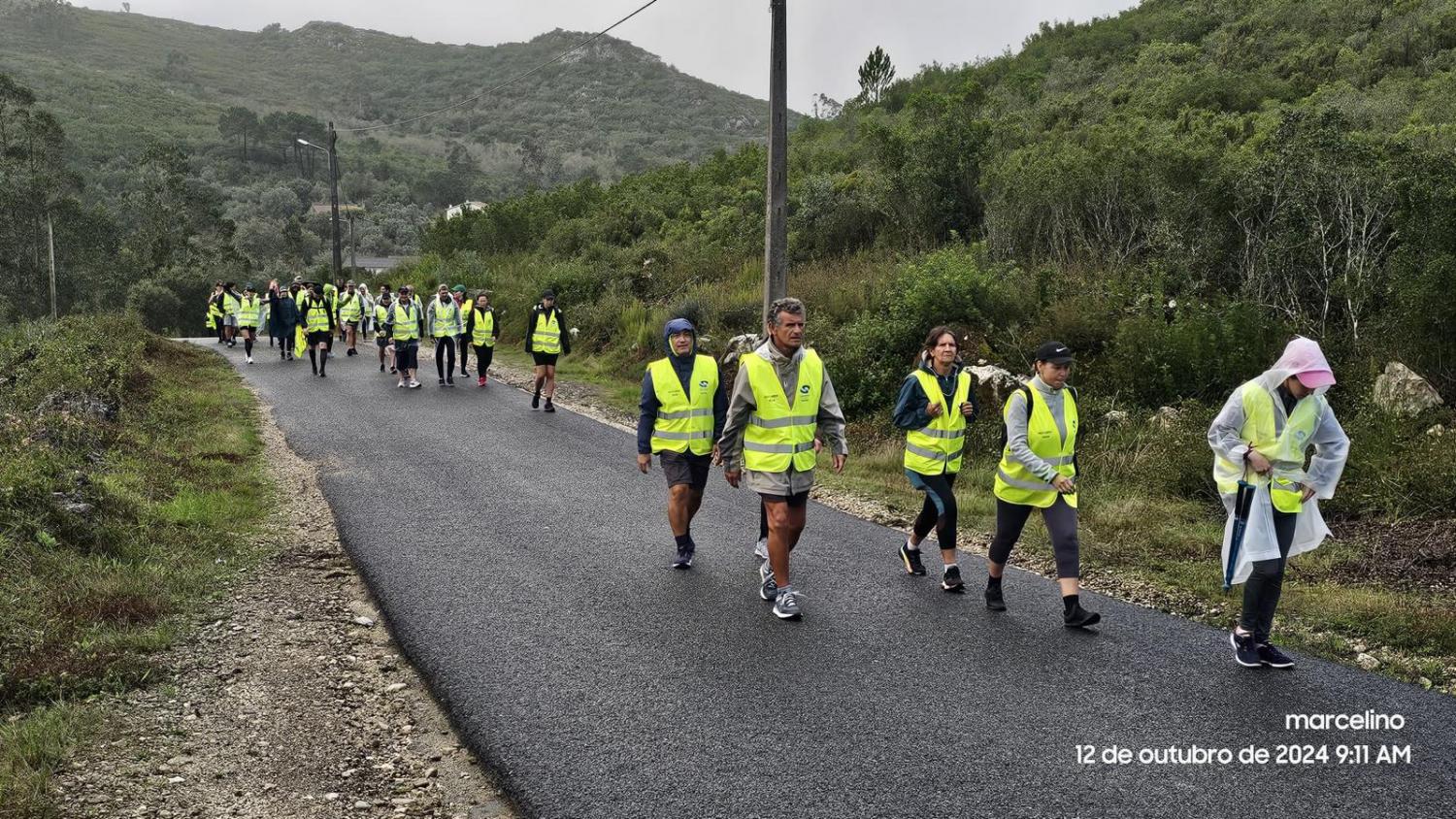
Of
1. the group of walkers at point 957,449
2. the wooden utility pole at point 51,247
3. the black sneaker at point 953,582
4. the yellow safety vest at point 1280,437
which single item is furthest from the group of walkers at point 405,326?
the wooden utility pole at point 51,247

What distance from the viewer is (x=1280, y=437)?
5297mm

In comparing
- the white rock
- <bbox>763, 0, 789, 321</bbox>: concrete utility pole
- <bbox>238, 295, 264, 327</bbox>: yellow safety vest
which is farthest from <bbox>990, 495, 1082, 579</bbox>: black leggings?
<bbox>238, 295, 264, 327</bbox>: yellow safety vest

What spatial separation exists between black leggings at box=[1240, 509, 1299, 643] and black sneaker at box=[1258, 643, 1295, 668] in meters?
0.04

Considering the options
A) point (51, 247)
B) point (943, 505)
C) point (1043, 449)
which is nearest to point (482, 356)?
point (943, 505)

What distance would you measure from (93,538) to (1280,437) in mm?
7772

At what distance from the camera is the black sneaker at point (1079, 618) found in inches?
232

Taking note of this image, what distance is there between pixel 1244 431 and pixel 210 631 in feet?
20.2

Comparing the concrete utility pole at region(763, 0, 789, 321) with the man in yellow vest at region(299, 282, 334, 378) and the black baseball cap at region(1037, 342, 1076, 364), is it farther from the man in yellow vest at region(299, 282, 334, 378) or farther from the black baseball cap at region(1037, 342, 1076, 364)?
the man in yellow vest at region(299, 282, 334, 378)

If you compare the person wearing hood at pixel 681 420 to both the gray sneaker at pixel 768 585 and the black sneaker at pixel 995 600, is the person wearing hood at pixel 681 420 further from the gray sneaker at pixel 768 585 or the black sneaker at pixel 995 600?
the black sneaker at pixel 995 600

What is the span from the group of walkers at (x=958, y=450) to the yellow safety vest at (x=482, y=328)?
1155 centimetres

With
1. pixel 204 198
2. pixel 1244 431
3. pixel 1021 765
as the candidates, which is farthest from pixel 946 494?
pixel 204 198

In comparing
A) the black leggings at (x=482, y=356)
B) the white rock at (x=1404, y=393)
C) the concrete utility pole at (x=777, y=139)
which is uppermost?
the concrete utility pole at (x=777, y=139)

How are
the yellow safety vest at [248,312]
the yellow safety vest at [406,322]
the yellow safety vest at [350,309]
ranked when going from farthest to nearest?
the yellow safety vest at [350,309] → the yellow safety vest at [248,312] → the yellow safety vest at [406,322]

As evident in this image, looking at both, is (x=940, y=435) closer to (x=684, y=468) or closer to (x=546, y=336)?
(x=684, y=468)
